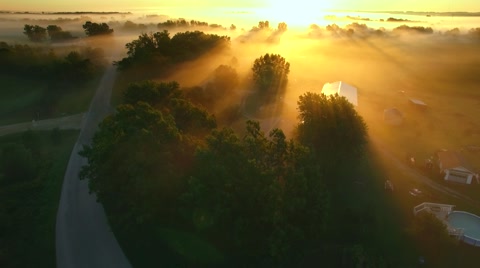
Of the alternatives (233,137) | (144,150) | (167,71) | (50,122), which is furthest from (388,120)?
(50,122)

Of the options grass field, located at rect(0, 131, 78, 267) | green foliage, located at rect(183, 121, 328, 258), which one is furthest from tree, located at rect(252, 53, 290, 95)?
green foliage, located at rect(183, 121, 328, 258)

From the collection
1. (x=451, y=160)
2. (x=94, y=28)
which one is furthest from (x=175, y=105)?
(x=94, y=28)

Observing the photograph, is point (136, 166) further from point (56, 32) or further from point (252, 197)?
point (56, 32)

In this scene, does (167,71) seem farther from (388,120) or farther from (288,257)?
(288,257)

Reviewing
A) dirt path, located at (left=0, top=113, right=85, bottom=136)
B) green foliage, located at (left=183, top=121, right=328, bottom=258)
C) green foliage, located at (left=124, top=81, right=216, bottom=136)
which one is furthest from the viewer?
dirt path, located at (left=0, top=113, right=85, bottom=136)

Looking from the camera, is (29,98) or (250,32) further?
(250,32)

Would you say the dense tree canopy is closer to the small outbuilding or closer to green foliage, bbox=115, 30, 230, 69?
the small outbuilding
